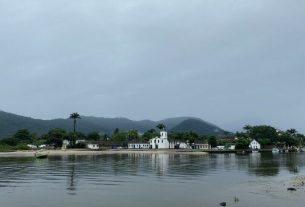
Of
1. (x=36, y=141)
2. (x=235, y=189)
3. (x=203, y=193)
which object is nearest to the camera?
(x=203, y=193)

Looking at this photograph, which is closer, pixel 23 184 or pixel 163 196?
pixel 163 196

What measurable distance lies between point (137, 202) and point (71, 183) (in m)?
14.6

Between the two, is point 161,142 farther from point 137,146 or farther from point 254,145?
point 254,145

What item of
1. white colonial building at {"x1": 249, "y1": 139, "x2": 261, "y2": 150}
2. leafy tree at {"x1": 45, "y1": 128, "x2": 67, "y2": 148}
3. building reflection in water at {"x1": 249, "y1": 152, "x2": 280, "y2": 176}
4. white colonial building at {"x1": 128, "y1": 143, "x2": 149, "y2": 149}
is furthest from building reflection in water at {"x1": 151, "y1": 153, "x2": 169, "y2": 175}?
white colonial building at {"x1": 249, "y1": 139, "x2": 261, "y2": 150}

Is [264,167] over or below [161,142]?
below

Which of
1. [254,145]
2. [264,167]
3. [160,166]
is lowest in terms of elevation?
[264,167]

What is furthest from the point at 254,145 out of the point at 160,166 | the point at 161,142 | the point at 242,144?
the point at 160,166

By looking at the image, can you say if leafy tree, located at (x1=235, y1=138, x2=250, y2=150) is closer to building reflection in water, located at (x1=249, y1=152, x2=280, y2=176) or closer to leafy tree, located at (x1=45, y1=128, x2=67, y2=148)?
leafy tree, located at (x1=45, y1=128, x2=67, y2=148)

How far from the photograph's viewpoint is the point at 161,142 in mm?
185250

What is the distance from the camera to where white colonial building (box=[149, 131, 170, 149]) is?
185000 mm

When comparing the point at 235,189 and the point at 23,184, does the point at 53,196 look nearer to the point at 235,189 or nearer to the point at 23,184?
the point at 23,184

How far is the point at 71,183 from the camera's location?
4603 cm

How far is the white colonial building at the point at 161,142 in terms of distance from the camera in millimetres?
185000

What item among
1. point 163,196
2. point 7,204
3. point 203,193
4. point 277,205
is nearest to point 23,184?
point 7,204
